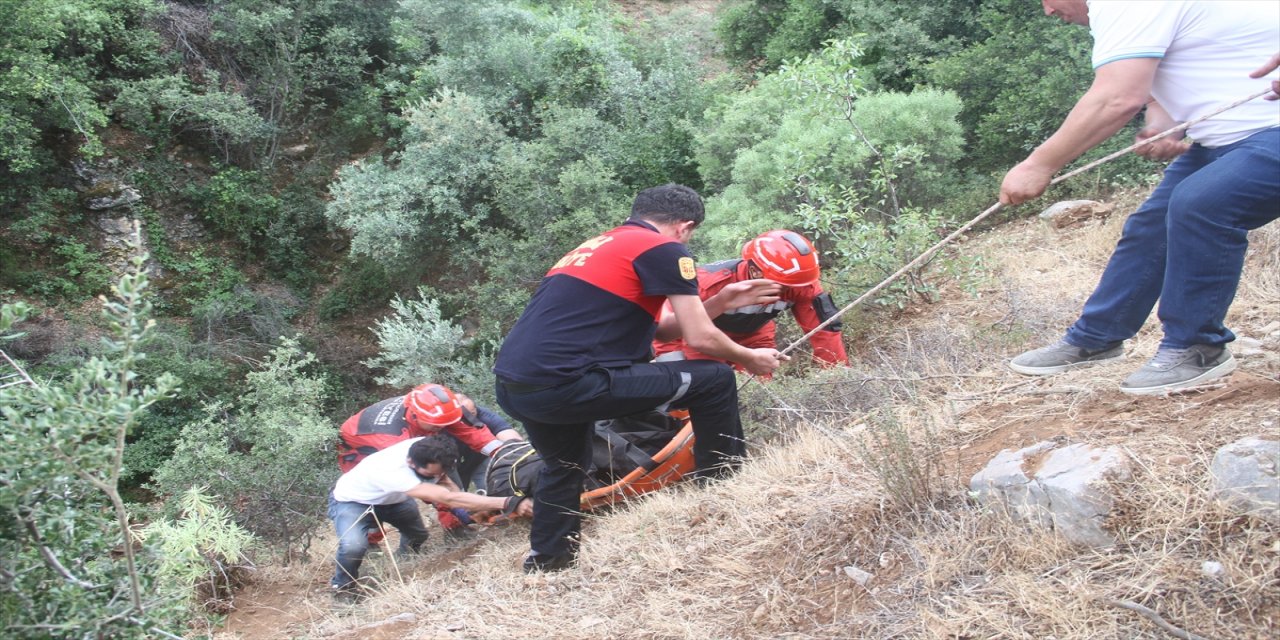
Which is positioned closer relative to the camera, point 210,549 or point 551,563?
point 551,563

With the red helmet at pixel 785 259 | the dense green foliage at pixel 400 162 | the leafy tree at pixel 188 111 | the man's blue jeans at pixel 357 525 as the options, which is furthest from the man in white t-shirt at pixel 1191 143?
the leafy tree at pixel 188 111

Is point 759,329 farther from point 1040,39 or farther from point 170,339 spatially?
point 170,339

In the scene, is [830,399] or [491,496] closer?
[830,399]

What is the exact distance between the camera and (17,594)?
2.46 meters

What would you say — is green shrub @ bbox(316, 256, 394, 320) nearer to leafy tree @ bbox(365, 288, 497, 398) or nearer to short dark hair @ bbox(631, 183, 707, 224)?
leafy tree @ bbox(365, 288, 497, 398)

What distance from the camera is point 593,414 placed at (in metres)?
4.13

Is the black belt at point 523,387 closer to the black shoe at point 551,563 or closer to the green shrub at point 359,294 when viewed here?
the black shoe at point 551,563

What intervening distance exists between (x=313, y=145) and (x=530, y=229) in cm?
758

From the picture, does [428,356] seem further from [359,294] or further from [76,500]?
[76,500]

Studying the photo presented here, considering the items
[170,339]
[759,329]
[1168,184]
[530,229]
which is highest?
[1168,184]

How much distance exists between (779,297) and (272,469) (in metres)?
4.27

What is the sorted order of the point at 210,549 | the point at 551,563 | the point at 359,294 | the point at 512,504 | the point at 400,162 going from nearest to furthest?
the point at 551,563
the point at 512,504
the point at 210,549
the point at 400,162
the point at 359,294

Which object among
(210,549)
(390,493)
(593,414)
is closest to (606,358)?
(593,414)

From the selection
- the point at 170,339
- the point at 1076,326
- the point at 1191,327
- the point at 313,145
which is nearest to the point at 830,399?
the point at 1076,326
